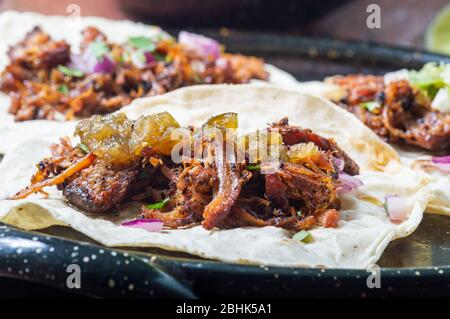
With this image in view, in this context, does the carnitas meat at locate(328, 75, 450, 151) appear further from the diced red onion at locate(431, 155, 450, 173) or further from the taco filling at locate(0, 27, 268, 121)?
the taco filling at locate(0, 27, 268, 121)

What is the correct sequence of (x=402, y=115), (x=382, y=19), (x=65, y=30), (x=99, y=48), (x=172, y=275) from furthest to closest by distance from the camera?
1. (x=382, y=19)
2. (x=65, y=30)
3. (x=99, y=48)
4. (x=402, y=115)
5. (x=172, y=275)

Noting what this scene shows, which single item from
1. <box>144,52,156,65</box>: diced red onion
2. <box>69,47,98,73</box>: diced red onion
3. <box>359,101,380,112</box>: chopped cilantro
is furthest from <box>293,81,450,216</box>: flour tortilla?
<box>69,47,98,73</box>: diced red onion

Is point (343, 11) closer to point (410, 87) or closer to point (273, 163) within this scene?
point (410, 87)

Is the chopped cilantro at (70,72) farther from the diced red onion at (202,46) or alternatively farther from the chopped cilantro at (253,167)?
the chopped cilantro at (253,167)

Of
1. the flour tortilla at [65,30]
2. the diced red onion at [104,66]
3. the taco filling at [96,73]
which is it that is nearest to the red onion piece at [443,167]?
the taco filling at [96,73]

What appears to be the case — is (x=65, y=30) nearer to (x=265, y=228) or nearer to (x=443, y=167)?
(x=443, y=167)

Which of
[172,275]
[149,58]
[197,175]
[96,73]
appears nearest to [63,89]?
[96,73]
